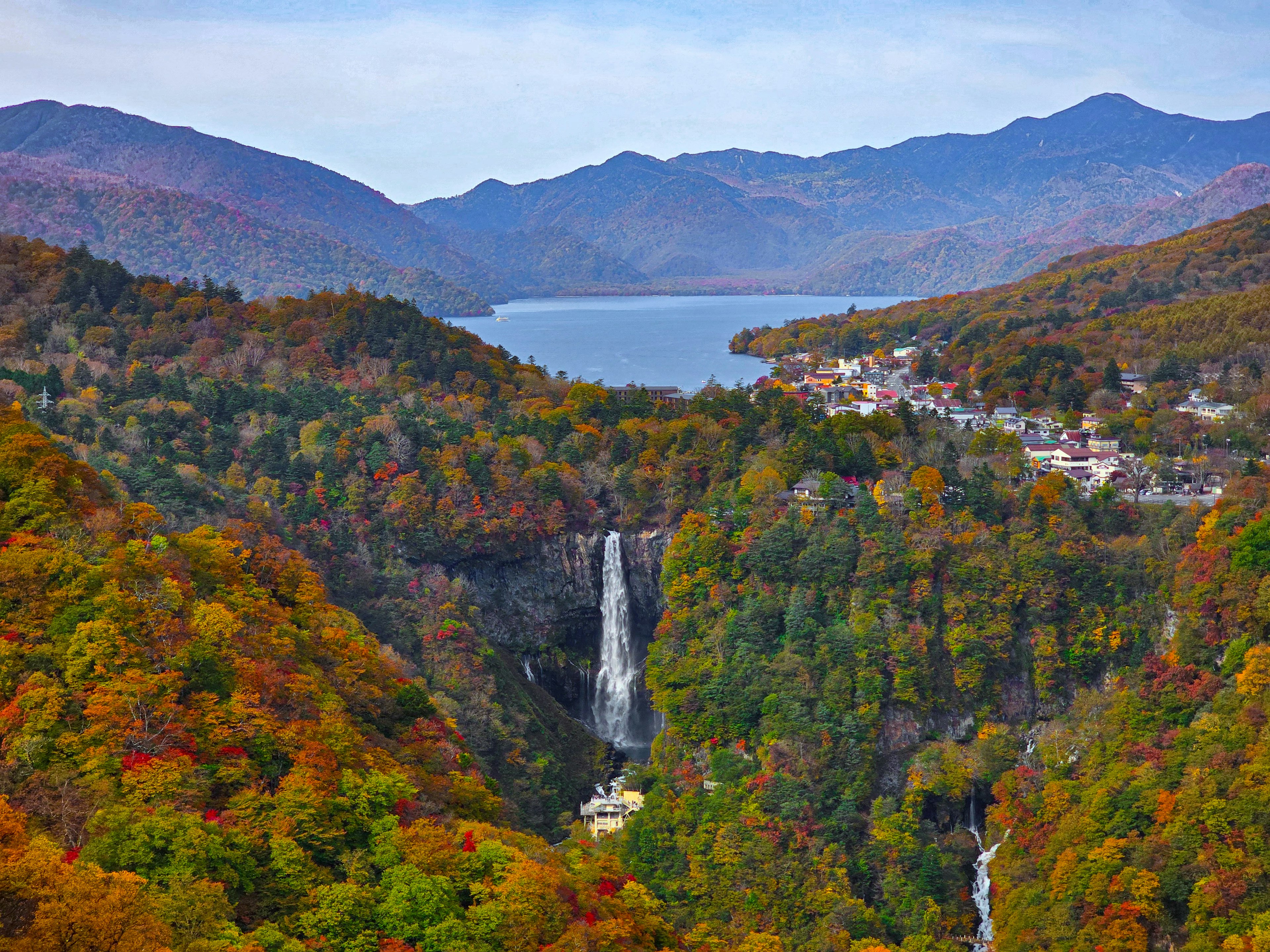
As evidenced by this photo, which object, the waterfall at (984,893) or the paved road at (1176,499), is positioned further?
the paved road at (1176,499)

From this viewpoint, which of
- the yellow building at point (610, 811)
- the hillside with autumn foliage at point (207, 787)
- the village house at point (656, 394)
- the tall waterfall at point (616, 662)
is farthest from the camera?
the village house at point (656, 394)

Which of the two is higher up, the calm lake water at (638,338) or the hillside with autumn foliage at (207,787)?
the calm lake water at (638,338)

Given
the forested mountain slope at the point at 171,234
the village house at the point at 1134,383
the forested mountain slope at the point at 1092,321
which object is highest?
the forested mountain slope at the point at 171,234

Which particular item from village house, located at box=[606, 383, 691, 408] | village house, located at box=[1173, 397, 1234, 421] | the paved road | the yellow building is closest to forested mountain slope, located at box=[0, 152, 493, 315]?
village house, located at box=[606, 383, 691, 408]

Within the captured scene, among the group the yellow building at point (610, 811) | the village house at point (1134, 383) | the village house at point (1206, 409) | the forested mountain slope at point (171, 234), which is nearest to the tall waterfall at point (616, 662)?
the yellow building at point (610, 811)

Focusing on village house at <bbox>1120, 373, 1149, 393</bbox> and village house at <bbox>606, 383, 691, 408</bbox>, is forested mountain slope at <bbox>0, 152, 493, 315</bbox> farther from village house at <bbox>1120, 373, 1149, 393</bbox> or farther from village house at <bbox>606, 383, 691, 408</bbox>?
village house at <bbox>1120, 373, 1149, 393</bbox>

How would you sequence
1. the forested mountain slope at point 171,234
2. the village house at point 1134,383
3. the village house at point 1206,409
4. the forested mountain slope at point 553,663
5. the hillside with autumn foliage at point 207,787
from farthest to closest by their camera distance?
the forested mountain slope at point 171,234, the village house at point 1134,383, the village house at point 1206,409, the forested mountain slope at point 553,663, the hillside with autumn foliage at point 207,787

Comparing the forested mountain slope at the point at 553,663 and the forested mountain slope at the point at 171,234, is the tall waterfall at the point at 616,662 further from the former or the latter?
the forested mountain slope at the point at 171,234

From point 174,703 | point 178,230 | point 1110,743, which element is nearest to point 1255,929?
point 1110,743
